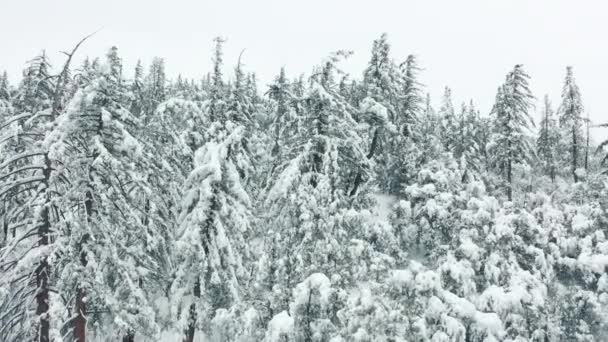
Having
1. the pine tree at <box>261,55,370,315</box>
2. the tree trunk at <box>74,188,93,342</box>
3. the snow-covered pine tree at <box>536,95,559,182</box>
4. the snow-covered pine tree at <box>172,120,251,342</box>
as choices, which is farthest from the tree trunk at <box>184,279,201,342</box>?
the snow-covered pine tree at <box>536,95,559,182</box>

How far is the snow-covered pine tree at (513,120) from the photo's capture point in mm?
40938

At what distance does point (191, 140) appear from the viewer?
82.8ft

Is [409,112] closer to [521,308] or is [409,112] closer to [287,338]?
[521,308]

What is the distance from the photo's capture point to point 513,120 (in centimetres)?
4109

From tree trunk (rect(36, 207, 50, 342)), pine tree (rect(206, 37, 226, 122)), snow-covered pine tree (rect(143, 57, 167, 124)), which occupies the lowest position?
tree trunk (rect(36, 207, 50, 342))

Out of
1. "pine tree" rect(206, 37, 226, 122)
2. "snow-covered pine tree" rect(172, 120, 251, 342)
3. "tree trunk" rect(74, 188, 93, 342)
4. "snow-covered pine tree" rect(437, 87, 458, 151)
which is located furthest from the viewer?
"snow-covered pine tree" rect(437, 87, 458, 151)

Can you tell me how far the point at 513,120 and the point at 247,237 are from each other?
28.7m

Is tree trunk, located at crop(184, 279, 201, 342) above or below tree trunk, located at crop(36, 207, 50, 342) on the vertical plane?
below

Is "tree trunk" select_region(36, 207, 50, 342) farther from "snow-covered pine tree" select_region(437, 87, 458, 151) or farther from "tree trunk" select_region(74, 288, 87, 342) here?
"snow-covered pine tree" select_region(437, 87, 458, 151)

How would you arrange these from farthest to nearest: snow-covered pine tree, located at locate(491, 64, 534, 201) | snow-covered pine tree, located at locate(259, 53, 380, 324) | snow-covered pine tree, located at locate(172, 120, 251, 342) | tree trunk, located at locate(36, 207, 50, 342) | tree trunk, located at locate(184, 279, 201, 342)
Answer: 1. snow-covered pine tree, located at locate(491, 64, 534, 201)
2. tree trunk, located at locate(184, 279, 201, 342)
3. snow-covered pine tree, located at locate(172, 120, 251, 342)
4. snow-covered pine tree, located at locate(259, 53, 380, 324)
5. tree trunk, located at locate(36, 207, 50, 342)

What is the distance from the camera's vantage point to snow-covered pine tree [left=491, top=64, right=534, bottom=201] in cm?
4094

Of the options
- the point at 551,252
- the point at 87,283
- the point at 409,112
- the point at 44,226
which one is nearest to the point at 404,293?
the point at 87,283

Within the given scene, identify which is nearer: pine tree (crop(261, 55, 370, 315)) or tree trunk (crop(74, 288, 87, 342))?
tree trunk (crop(74, 288, 87, 342))

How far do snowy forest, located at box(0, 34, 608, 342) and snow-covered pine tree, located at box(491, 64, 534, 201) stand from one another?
39.8ft
